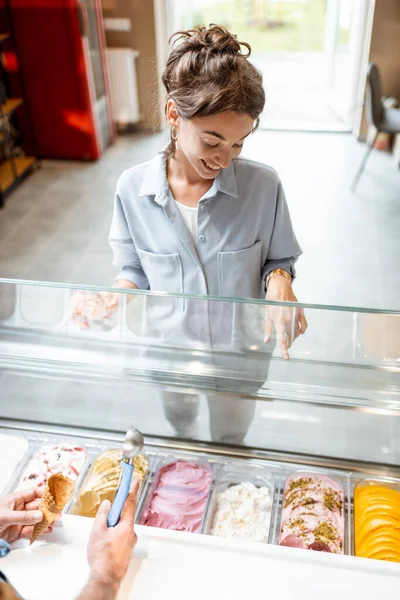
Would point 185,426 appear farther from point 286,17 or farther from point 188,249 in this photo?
point 286,17

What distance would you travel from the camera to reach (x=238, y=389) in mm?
1390

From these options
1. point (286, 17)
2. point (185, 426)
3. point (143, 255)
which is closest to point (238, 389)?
point (185, 426)

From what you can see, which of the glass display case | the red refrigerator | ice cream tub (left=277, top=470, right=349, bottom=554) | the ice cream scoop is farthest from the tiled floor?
the ice cream scoop

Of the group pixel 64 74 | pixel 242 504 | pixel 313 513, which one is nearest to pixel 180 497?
Result: pixel 242 504

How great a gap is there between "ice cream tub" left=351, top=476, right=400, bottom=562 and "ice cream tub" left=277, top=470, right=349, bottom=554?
0.11ft

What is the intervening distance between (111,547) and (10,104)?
15.6 ft

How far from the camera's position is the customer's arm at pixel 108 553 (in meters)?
0.98

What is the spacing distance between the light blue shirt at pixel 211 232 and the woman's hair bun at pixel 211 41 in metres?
0.29

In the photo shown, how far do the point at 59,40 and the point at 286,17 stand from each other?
83.0 inches

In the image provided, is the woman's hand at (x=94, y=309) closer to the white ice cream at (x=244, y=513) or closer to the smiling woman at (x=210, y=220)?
the smiling woman at (x=210, y=220)

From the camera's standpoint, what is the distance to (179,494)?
1597 millimetres

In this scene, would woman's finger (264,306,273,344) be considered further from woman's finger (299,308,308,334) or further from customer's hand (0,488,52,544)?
customer's hand (0,488,52,544)

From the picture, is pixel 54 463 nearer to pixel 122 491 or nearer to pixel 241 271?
pixel 122 491

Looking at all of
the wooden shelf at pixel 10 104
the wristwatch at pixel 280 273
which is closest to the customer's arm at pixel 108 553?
the wristwatch at pixel 280 273
